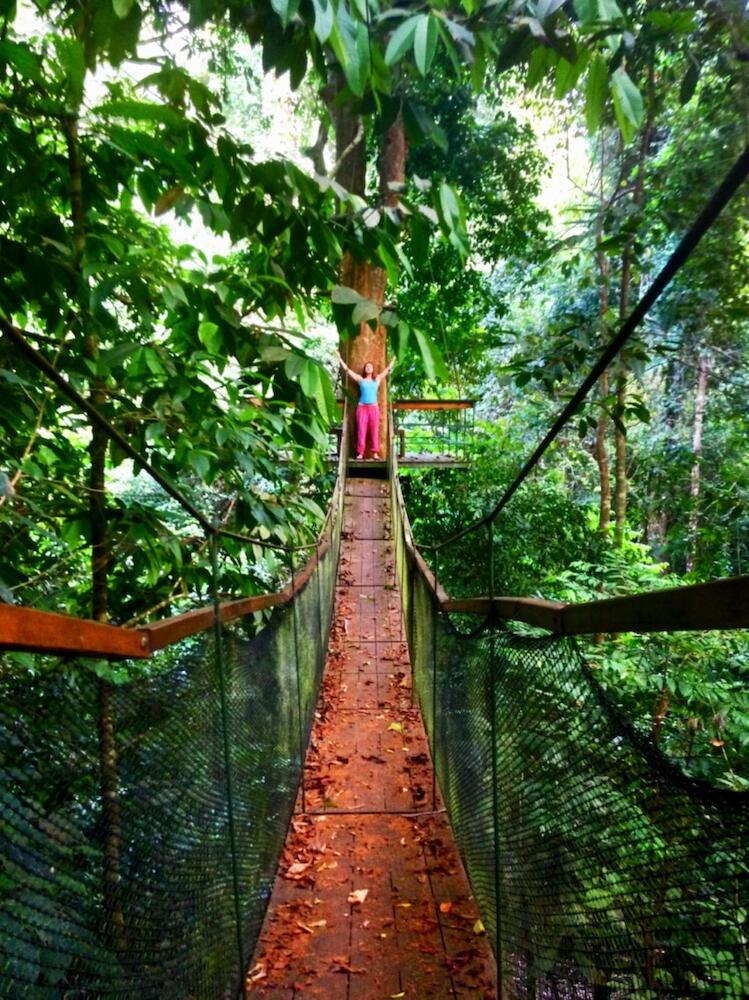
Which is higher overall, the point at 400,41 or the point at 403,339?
the point at 400,41

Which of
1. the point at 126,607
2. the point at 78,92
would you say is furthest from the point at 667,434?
the point at 78,92

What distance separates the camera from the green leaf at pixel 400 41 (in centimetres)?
100

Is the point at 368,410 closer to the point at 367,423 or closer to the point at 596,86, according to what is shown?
the point at 367,423

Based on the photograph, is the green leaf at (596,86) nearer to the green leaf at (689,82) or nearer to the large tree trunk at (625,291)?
the green leaf at (689,82)

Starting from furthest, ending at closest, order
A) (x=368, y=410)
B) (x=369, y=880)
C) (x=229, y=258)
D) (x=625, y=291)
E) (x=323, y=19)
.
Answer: (x=368, y=410)
(x=625, y=291)
(x=369, y=880)
(x=229, y=258)
(x=323, y=19)

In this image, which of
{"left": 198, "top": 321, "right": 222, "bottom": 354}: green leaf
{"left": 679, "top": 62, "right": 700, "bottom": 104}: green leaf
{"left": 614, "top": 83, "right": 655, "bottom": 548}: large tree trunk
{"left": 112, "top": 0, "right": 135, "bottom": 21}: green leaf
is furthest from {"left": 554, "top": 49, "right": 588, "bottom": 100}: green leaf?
{"left": 614, "top": 83, "right": 655, "bottom": 548}: large tree trunk

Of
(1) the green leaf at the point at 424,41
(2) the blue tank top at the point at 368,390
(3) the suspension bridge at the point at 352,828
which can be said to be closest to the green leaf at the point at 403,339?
(3) the suspension bridge at the point at 352,828

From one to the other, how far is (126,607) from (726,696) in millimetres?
2281

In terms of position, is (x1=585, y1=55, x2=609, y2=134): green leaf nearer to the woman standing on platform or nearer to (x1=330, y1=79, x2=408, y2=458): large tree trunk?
(x1=330, y1=79, x2=408, y2=458): large tree trunk

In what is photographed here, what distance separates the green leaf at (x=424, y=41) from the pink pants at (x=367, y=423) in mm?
7104

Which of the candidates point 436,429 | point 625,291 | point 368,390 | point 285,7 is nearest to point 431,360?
point 285,7

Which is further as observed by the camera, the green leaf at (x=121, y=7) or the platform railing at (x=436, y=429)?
the platform railing at (x=436, y=429)

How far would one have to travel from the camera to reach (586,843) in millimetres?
1062

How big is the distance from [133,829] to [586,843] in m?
0.66
